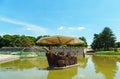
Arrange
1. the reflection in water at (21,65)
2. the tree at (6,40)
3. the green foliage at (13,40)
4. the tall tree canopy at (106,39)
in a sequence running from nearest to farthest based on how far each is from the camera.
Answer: the reflection in water at (21,65) < the tall tree canopy at (106,39) < the green foliage at (13,40) < the tree at (6,40)

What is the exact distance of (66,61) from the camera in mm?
15594

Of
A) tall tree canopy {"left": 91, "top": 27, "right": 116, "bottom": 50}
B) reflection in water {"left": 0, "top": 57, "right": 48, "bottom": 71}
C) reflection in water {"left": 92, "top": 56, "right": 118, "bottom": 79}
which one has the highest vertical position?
tall tree canopy {"left": 91, "top": 27, "right": 116, "bottom": 50}

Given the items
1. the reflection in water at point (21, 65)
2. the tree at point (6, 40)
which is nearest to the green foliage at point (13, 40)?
the tree at point (6, 40)

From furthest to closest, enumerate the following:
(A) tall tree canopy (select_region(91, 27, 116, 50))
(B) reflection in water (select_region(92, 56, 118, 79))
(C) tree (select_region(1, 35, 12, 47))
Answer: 1. (C) tree (select_region(1, 35, 12, 47))
2. (A) tall tree canopy (select_region(91, 27, 116, 50))
3. (B) reflection in water (select_region(92, 56, 118, 79))

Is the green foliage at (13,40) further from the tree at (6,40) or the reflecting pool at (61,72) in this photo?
the reflecting pool at (61,72)

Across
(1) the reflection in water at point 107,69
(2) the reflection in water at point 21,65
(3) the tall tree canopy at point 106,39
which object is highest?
(3) the tall tree canopy at point 106,39

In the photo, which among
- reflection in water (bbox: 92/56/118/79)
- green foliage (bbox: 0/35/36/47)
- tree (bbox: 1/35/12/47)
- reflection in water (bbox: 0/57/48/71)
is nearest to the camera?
reflection in water (bbox: 92/56/118/79)

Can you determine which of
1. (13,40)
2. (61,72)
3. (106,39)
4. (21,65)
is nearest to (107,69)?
(61,72)

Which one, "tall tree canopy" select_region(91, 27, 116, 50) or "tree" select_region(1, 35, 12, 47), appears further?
"tree" select_region(1, 35, 12, 47)

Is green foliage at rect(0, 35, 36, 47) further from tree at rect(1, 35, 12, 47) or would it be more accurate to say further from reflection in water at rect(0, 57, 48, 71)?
reflection in water at rect(0, 57, 48, 71)

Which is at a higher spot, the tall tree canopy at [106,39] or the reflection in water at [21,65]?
the tall tree canopy at [106,39]

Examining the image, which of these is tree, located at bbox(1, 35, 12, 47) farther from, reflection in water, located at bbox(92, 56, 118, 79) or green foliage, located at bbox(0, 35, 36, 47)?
reflection in water, located at bbox(92, 56, 118, 79)

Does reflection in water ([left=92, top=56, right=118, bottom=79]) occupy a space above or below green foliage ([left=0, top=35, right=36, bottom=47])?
below

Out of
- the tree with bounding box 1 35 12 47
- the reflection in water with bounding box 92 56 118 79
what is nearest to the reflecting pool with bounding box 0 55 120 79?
the reflection in water with bounding box 92 56 118 79
